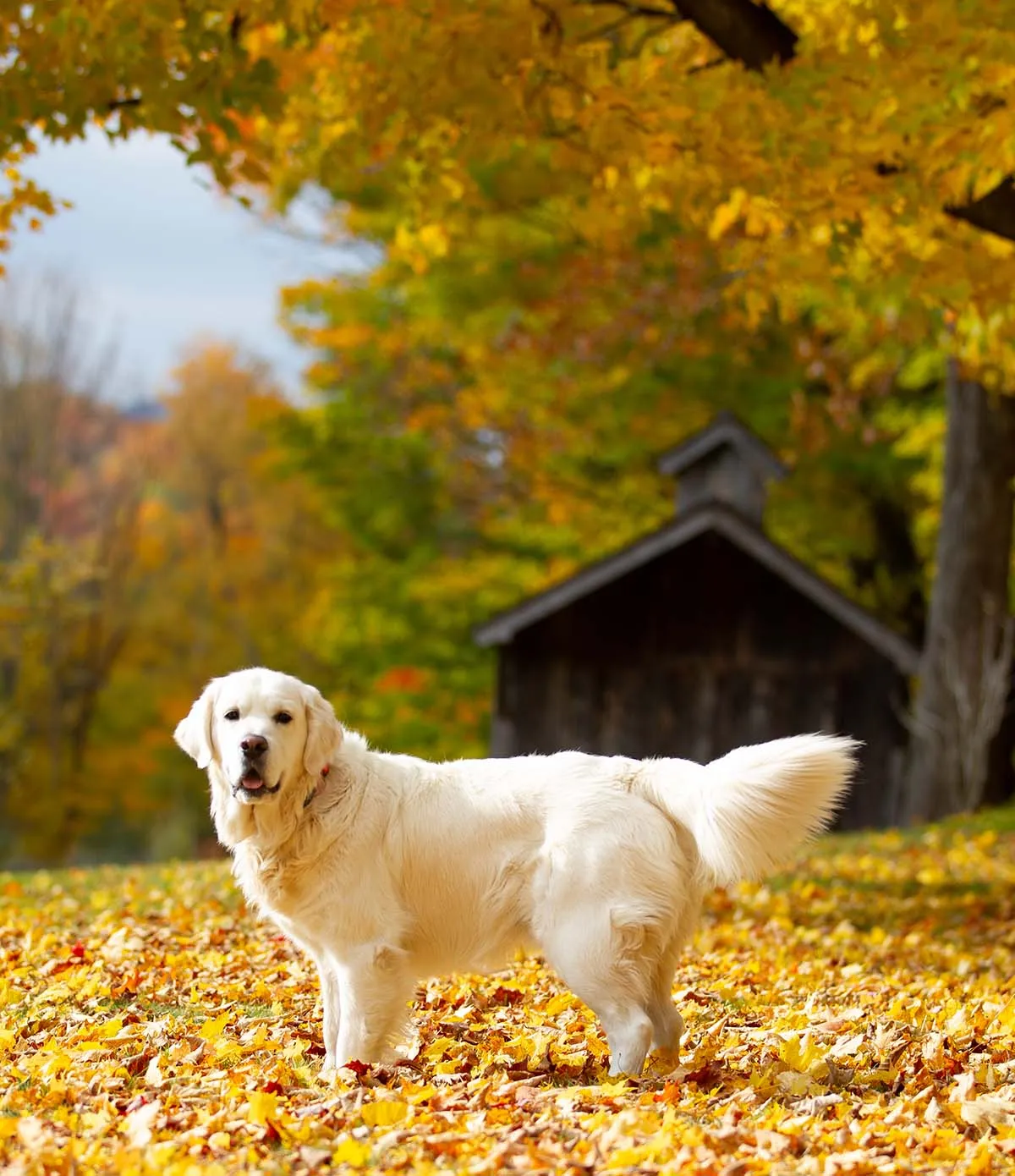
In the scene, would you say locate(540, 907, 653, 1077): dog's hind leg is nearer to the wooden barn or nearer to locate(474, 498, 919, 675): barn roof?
locate(474, 498, 919, 675): barn roof

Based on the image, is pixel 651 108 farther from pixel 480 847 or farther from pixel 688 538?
pixel 688 538

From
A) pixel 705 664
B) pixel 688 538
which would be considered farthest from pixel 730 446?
pixel 705 664

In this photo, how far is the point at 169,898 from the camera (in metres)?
9.68

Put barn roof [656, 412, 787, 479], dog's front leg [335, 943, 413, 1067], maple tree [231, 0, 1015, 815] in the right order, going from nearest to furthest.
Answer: dog's front leg [335, 943, 413, 1067] → maple tree [231, 0, 1015, 815] → barn roof [656, 412, 787, 479]

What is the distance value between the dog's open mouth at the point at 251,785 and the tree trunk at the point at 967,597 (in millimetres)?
12536

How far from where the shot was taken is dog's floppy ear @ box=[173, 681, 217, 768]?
17.5ft

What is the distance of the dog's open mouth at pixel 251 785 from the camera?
518 centimetres

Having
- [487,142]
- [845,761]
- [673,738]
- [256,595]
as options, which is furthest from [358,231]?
[845,761]

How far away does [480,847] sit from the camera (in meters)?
5.19

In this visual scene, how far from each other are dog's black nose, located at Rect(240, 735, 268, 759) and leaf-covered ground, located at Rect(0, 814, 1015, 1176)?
1116mm

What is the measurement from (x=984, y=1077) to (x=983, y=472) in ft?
40.7

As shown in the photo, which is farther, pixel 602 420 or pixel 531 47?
pixel 602 420

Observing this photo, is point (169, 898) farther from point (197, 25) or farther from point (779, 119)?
point (779, 119)

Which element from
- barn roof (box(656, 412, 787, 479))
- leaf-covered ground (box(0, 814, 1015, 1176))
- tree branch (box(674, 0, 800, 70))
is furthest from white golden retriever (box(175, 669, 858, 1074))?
barn roof (box(656, 412, 787, 479))
